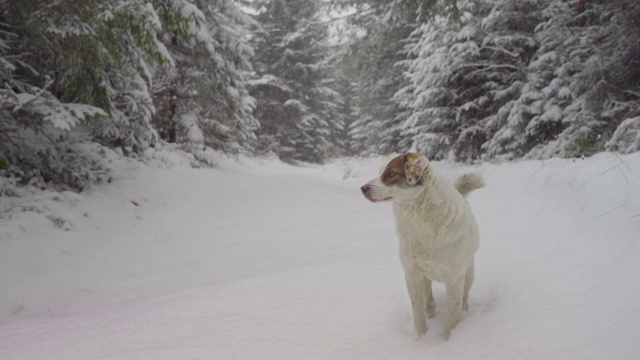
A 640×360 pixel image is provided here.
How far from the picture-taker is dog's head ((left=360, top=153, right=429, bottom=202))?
2881mm

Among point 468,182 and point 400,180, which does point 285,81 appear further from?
point 400,180

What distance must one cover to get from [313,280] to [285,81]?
24618 mm

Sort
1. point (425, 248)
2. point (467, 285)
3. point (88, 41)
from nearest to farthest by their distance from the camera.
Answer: point (425, 248), point (467, 285), point (88, 41)

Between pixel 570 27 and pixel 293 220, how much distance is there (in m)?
7.92

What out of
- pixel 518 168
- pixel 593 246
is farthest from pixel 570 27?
pixel 593 246

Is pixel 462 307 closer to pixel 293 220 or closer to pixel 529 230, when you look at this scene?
pixel 529 230

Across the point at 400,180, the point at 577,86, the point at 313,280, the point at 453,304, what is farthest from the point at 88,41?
the point at 577,86

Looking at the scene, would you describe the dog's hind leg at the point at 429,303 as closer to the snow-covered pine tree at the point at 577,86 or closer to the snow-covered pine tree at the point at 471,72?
the snow-covered pine tree at the point at 577,86

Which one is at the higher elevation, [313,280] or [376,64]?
[313,280]

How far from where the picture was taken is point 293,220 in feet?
24.4

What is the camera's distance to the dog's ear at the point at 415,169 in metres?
2.87

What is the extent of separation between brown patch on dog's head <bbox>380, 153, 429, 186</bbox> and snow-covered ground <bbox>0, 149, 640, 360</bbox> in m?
1.17

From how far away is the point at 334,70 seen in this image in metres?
17.3

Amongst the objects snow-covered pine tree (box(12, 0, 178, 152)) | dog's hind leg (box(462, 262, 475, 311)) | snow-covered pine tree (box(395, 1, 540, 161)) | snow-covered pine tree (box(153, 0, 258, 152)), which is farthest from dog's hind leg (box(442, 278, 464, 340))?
snow-covered pine tree (box(153, 0, 258, 152))
